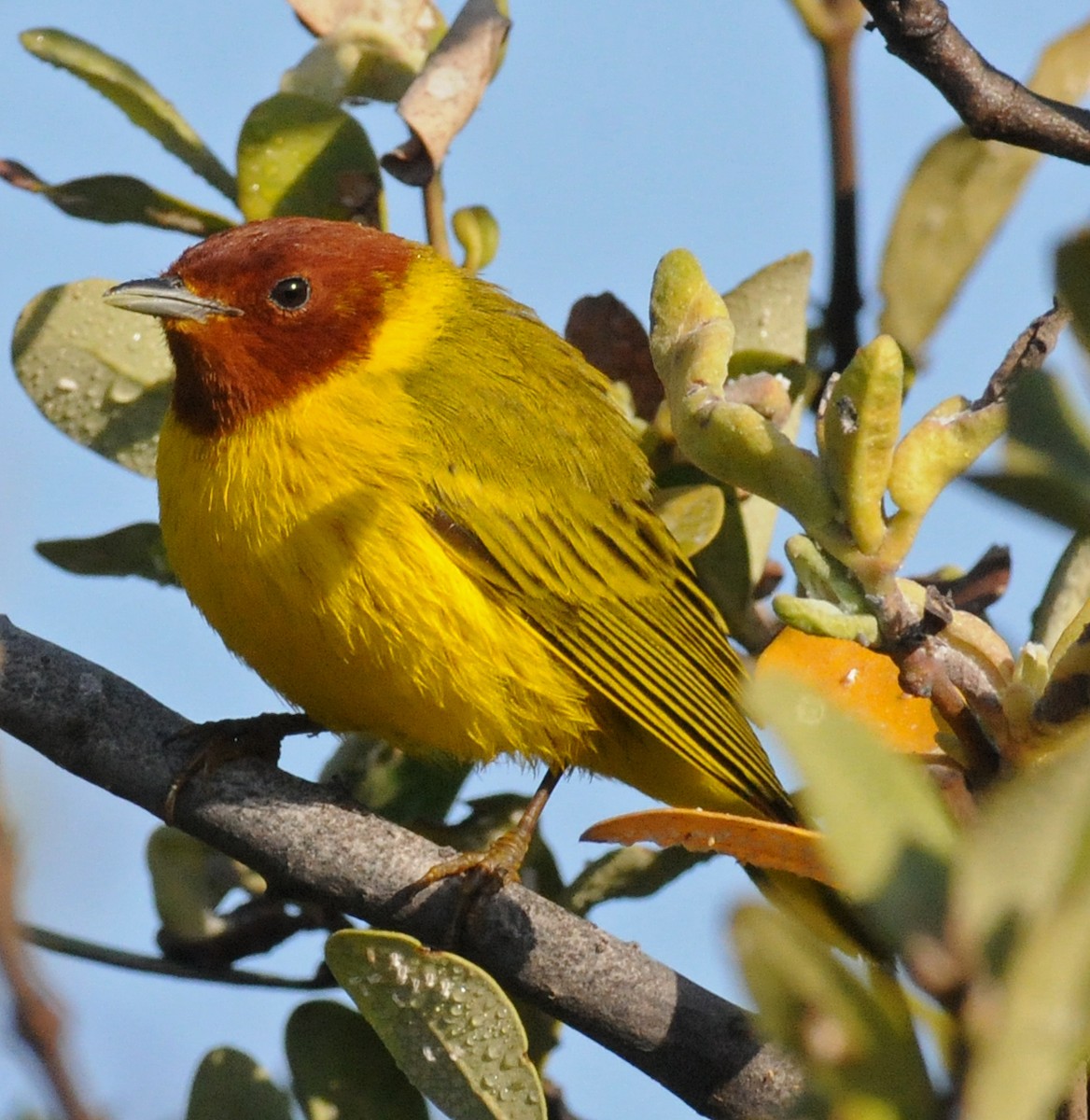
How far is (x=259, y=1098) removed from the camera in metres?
2.44

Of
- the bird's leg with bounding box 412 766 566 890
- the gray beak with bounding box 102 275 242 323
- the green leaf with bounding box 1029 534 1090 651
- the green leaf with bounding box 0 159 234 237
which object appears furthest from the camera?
the gray beak with bounding box 102 275 242 323

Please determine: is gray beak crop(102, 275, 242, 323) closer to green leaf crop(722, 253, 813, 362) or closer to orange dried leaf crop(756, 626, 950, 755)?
green leaf crop(722, 253, 813, 362)

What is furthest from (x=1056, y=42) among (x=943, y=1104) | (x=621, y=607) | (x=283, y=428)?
(x=943, y=1104)

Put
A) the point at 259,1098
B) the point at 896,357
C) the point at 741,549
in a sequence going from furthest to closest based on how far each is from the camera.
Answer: the point at 741,549 < the point at 259,1098 < the point at 896,357

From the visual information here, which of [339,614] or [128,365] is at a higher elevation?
[128,365]

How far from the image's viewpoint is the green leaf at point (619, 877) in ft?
10.6

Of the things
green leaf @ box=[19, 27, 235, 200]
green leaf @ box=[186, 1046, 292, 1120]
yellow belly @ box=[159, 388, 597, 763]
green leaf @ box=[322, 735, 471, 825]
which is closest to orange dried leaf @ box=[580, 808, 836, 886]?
green leaf @ box=[186, 1046, 292, 1120]

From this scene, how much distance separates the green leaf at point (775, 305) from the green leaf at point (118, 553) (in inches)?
52.3

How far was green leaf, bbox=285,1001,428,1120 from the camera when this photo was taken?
8.84 ft

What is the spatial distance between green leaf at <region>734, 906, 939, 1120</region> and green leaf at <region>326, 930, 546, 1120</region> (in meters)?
1.04

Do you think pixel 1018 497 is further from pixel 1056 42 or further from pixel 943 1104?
pixel 1056 42

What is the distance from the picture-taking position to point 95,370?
3.54 meters

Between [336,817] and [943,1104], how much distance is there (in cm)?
183

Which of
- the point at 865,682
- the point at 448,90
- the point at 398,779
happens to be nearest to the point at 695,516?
the point at 865,682
